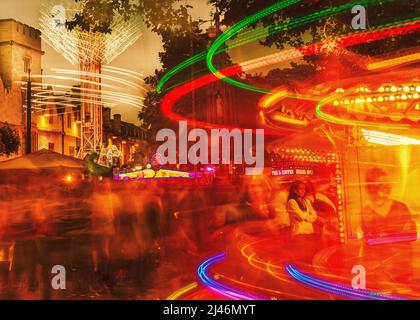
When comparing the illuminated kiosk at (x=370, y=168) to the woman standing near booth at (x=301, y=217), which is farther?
the woman standing near booth at (x=301, y=217)

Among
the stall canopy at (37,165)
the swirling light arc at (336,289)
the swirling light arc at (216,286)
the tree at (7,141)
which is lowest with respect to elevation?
the swirling light arc at (216,286)

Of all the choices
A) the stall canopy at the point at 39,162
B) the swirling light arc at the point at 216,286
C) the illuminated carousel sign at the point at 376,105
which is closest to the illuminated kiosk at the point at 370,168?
the illuminated carousel sign at the point at 376,105

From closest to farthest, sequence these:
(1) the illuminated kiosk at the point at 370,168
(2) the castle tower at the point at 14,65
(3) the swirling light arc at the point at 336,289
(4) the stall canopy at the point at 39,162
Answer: (3) the swirling light arc at the point at 336,289
(1) the illuminated kiosk at the point at 370,168
(4) the stall canopy at the point at 39,162
(2) the castle tower at the point at 14,65

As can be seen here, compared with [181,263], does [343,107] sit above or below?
above

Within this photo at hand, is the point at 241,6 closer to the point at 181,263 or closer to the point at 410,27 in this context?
the point at 410,27

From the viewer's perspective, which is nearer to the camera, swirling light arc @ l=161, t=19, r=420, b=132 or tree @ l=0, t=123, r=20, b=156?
swirling light arc @ l=161, t=19, r=420, b=132

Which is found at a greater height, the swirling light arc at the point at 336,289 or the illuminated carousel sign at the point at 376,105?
the illuminated carousel sign at the point at 376,105

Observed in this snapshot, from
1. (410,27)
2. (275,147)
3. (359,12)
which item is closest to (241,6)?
(359,12)

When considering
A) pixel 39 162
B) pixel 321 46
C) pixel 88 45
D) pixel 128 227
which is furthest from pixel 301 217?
pixel 88 45

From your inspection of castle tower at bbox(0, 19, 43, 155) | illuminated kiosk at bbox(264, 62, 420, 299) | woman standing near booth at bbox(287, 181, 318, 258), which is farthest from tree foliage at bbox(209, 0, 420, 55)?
castle tower at bbox(0, 19, 43, 155)

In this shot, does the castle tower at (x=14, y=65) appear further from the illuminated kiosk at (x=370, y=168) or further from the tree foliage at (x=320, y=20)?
the illuminated kiosk at (x=370, y=168)

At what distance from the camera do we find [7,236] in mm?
13992

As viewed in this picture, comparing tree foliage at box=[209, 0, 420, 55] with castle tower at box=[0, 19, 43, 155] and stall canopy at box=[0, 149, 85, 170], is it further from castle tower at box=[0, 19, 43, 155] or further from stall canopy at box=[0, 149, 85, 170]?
castle tower at box=[0, 19, 43, 155]
